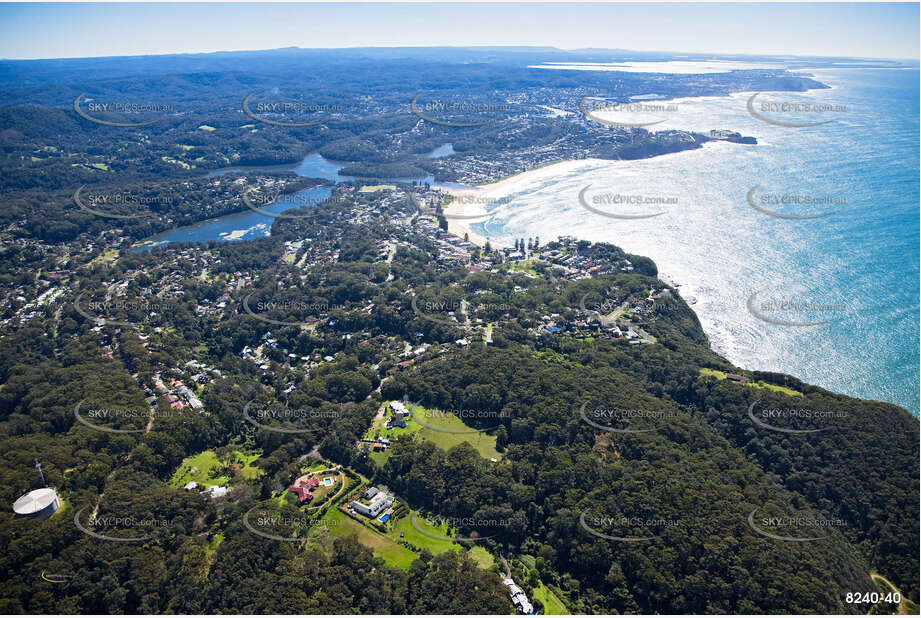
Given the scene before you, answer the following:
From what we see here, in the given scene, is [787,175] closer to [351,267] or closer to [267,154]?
[351,267]

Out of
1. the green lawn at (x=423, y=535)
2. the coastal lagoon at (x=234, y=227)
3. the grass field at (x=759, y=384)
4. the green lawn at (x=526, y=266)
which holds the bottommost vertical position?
the green lawn at (x=423, y=535)

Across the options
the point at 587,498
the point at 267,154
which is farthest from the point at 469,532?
the point at 267,154

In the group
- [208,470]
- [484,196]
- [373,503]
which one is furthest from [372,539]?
[484,196]

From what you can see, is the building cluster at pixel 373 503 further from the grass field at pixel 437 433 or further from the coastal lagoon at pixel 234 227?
the coastal lagoon at pixel 234 227

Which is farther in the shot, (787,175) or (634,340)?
(787,175)

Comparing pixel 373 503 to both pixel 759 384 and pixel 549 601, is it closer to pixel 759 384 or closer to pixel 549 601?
pixel 549 601

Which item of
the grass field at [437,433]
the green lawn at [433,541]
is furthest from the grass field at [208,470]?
the green lawn at [433,541]
